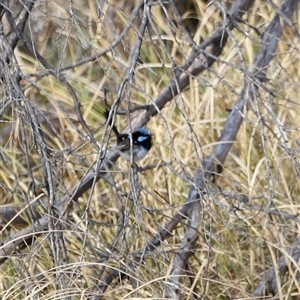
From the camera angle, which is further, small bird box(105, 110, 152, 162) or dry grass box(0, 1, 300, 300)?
small bird box(105, 110, 152, 162)

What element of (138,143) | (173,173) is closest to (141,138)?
(138,143)

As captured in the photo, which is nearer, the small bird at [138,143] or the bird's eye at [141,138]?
the small bird at [138,143]

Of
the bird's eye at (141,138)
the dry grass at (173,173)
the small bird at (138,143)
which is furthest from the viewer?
the bird's eye at (141,138)

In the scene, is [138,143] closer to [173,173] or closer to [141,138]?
[141,138]

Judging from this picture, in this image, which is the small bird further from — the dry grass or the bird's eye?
the dry grass

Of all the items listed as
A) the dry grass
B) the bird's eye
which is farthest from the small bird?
the dry grass

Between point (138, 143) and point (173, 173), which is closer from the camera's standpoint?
point (173, 173)

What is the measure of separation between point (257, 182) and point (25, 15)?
1.41 metres

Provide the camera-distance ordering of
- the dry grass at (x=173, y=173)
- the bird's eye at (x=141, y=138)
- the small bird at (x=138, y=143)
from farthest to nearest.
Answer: the bird's eye at (x=141, y=138), the small bird at (x=138, y=143), the dry grass at (x=173, y=173)

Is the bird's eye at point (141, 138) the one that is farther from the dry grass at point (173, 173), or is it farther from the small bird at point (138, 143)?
the dry grass at point (173, 173)

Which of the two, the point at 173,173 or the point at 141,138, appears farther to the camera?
the point at 141,138

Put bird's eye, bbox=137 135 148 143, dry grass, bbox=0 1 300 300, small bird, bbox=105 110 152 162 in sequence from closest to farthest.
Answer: dry grass, bbox=0 1 300 300, small bird, bbox=105 110 152 162, bird's eye, bbox=137 135 148 143

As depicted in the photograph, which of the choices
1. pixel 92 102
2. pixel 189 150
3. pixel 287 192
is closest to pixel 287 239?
pixel 287 192

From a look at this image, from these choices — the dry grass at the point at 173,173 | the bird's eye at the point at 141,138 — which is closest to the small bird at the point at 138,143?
the bird's eye at the point at 141,138
